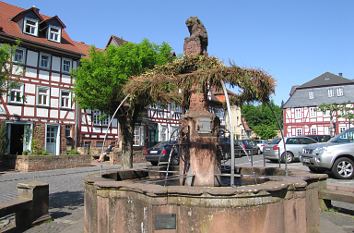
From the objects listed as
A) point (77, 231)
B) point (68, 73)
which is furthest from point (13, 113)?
point (77, 231)

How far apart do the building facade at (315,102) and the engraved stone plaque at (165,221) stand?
60.5m

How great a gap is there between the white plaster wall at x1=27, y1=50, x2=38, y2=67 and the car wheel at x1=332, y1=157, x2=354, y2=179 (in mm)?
21279

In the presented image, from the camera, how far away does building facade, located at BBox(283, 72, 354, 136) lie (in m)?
63.0

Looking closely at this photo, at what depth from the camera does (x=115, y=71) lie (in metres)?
22.6

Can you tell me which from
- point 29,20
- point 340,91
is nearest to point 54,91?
point 29,20

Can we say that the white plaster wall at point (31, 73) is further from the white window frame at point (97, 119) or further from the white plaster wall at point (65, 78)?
the white window frame at point (97, 119)

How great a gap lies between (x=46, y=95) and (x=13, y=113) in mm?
3057

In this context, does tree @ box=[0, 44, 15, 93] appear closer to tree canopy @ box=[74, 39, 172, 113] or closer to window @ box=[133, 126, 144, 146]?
tree canopy @ box=[74, 39, 172, 113]

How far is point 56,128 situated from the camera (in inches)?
1147

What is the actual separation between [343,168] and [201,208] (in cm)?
1094

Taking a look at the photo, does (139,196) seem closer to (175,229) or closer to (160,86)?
(175,229)

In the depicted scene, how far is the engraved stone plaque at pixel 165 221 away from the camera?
191 inches

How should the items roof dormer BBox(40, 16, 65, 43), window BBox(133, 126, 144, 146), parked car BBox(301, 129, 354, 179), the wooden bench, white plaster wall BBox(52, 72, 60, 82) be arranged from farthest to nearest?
window BBox(133, 126, 144, 146)
roof dormer BBox(40, 16, 65, 43)
white plaster wall BBox(52, 72, 60, 82)
parked car BBox(301, 129, 354, 179)
the wooden bench

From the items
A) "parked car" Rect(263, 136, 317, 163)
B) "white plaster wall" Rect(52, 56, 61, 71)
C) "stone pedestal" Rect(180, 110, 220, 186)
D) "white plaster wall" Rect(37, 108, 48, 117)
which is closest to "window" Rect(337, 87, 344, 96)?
"parked car" Rect(263, 136, 317, 163)
